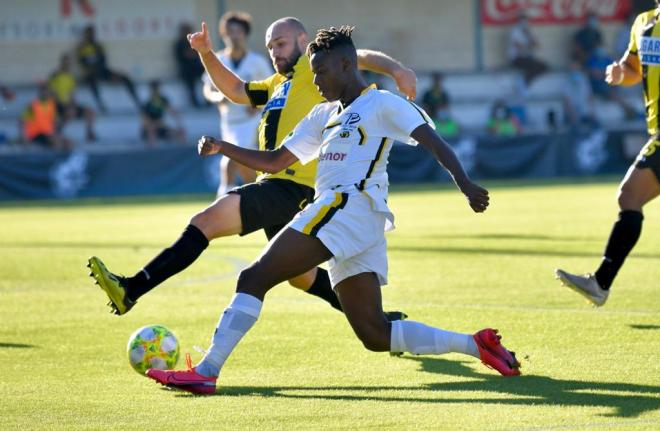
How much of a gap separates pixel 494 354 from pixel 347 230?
1058 millimetres

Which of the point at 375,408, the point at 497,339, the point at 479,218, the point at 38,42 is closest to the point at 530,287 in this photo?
the point at 497,339

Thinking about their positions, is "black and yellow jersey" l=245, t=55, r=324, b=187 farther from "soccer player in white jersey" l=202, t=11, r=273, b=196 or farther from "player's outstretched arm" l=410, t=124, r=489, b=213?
"soccer player in white jersey" l=202, t=11, r=273, b=196

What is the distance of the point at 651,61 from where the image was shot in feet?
28.9

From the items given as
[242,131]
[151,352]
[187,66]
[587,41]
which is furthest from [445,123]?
[151,352]

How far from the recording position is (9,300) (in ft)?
34.4

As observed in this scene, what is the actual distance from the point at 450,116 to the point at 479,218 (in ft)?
43.5

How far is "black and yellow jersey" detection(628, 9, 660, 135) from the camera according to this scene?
8.80 metres

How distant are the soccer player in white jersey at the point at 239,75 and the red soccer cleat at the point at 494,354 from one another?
805 cm

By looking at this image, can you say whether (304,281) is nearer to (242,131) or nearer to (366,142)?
(366,142)

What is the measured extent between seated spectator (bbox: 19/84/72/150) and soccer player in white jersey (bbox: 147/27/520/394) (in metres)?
22.2

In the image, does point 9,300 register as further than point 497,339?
Yes

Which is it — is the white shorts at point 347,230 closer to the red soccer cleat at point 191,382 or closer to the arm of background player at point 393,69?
the red soccer cleat at point 191,382

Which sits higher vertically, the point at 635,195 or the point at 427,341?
the point at 635,195

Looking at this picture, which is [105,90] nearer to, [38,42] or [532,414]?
[38,42]
